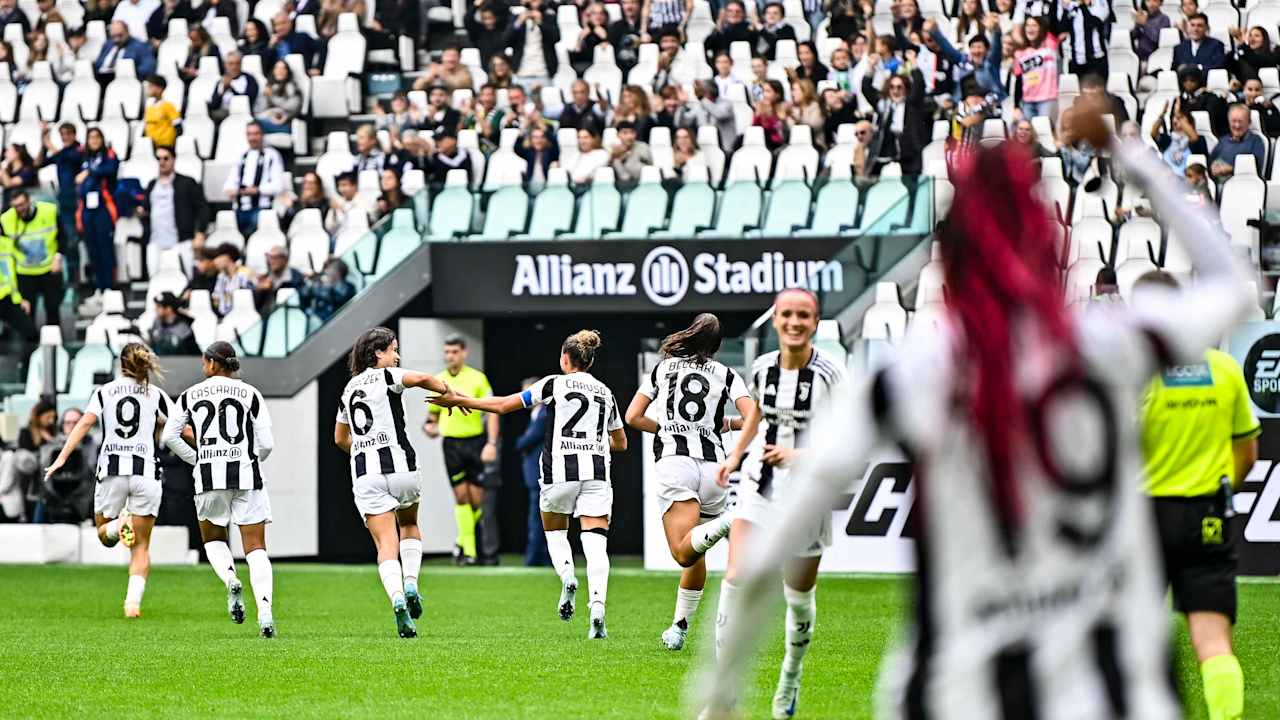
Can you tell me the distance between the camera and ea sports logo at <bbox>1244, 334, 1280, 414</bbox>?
63.2 ft

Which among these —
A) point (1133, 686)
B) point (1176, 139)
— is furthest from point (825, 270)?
point (1133, 686)

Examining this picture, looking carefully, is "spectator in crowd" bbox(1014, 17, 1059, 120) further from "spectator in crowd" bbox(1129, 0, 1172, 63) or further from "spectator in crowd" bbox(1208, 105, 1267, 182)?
"spectator in crowd" bbox(1208, 105, 1267, 182)

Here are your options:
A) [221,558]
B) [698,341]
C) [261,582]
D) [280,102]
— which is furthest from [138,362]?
[280,102]

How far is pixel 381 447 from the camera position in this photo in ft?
Result: 46.4

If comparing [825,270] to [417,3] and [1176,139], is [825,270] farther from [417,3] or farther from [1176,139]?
[417,3]

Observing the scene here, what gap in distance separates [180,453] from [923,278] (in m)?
8.82

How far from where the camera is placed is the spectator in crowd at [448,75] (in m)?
27.8

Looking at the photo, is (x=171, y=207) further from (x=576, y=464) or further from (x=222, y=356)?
(x=576, y=464)

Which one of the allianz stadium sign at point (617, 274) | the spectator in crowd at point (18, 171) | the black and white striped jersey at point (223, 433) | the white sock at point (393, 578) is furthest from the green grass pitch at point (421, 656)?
the spectator in crowd at point (18, 171)

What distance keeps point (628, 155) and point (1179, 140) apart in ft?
21.1

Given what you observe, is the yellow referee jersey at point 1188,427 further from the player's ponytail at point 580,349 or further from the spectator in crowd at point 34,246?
the spectator in crowd at point 34,246

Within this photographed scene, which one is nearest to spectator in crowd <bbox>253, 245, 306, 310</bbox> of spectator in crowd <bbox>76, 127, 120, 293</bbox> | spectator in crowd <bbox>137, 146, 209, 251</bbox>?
spectator in crowd <bbox>137, 146, 209, 251</bbox>

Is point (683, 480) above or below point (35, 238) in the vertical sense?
below

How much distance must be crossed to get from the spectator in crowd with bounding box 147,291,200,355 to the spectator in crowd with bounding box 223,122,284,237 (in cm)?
304
